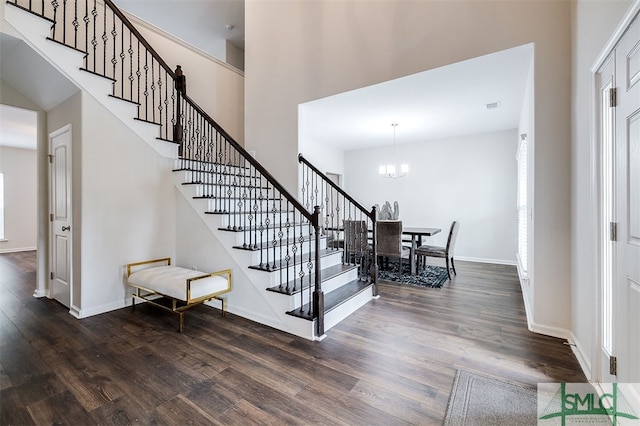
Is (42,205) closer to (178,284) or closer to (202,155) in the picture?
(202,155)

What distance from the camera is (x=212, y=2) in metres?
5.21

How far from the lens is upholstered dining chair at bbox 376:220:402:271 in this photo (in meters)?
4.41

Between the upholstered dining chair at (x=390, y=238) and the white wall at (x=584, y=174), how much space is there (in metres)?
2.26

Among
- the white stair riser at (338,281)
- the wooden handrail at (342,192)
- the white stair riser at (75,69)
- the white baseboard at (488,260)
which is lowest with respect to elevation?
the white baseboard at (488,260)

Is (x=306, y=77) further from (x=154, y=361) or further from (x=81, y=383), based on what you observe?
(x=81, y=383)

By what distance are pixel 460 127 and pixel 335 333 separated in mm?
4707

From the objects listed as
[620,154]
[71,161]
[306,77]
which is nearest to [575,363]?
[620,154]

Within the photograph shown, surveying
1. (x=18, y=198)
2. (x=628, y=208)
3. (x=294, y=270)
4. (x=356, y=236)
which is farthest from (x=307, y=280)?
(x=18, y=198)

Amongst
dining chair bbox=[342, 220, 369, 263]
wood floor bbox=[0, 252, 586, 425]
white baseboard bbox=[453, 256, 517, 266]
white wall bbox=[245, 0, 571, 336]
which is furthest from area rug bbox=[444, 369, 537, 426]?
white baseboard bbox=[453, 256, 517, 266]

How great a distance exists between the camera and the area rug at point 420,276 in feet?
13.6

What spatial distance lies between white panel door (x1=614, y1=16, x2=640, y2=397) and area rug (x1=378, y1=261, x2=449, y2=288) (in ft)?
8.31

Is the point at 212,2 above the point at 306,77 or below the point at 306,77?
above

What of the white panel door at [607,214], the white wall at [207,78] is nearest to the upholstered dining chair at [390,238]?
the white panel door at [607,214]

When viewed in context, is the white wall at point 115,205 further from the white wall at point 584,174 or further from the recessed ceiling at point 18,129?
the white wall at point 584,174
